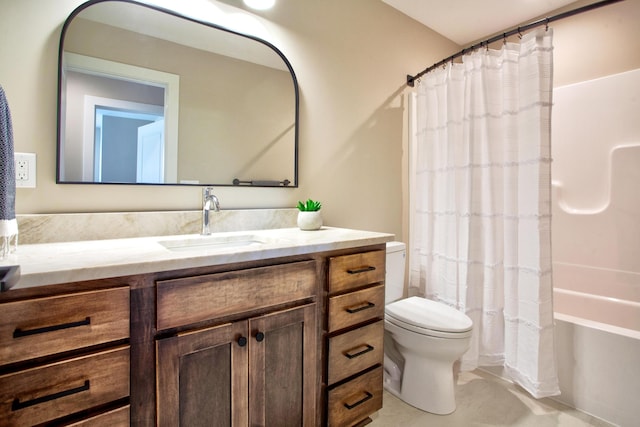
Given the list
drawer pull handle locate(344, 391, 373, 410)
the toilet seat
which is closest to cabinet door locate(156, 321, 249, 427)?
drawer pull handle locate(344, 391, 373, 410)

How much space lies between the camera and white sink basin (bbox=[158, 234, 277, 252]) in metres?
1.33

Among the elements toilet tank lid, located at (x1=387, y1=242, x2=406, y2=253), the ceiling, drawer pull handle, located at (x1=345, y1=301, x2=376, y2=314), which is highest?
the ceiling

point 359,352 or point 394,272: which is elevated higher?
point 394,272

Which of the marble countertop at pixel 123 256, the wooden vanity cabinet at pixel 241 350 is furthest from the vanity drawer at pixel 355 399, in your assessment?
the marble countertop at pixel 123 256

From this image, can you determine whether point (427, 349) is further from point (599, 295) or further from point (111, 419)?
point (599, 295)

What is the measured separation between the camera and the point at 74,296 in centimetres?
81

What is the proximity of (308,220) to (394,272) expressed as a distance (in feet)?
2.21

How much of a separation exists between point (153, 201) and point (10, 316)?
0.78 m

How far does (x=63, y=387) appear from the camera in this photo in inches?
31.5

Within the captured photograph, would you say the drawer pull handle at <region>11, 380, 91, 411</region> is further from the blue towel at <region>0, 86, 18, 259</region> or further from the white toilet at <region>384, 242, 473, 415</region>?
the white toilet at <region>384, 242, 473, 415</region>

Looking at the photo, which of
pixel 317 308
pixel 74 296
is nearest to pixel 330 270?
pixel 317 308

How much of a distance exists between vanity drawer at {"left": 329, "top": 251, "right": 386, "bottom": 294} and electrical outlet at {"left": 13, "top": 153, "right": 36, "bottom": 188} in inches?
46.2

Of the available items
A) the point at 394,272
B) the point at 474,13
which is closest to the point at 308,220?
the point at 394,272

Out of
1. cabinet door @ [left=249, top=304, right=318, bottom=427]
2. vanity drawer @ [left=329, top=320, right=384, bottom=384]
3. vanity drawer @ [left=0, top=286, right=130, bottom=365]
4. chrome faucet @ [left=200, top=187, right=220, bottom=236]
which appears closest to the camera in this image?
vanity drawer @ [left=0, top=286, right=130, bottom=365]
